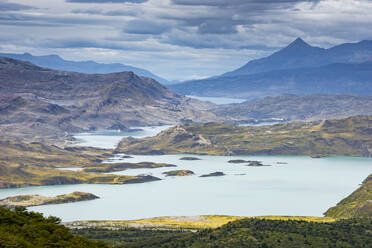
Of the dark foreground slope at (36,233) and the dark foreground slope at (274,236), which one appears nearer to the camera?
the dark foreground slope at (36,233)

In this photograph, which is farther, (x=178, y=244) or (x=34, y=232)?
(x=178, y=244)

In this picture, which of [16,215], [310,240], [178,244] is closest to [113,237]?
[178,244]

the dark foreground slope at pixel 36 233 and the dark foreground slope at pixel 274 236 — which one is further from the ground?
the dark foreground slope at pixel 36 233

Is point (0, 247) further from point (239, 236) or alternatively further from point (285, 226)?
point (285, 226)

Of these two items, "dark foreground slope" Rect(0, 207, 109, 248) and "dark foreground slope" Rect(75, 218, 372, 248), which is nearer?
"dark foreground slope" Rect(0, 207, 109, 248)

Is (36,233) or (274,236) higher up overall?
(36,233)

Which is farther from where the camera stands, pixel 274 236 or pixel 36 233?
pixel 274 236

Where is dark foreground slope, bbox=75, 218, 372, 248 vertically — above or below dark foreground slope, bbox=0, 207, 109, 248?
below

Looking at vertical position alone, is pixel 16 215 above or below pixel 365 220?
above
